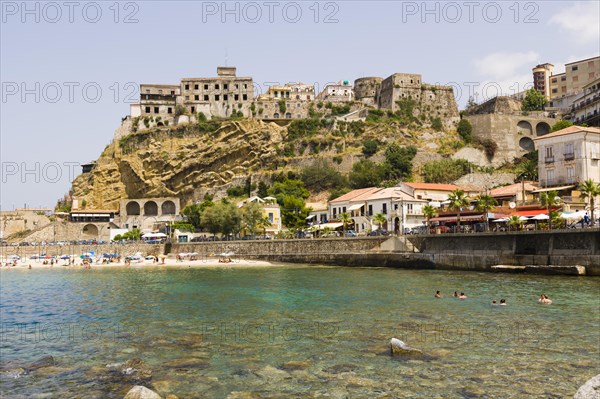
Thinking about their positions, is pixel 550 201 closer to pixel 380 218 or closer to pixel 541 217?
pixel 541 217

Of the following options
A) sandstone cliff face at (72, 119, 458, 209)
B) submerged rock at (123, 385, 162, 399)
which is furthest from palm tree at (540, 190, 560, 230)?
sandstone cliff face at (72, 119, 458, 209)

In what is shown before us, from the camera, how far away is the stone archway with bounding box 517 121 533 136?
81.4 m

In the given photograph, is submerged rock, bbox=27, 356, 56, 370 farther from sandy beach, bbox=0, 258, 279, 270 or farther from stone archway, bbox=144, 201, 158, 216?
stone archway, bbox=144, 201, 158, 216

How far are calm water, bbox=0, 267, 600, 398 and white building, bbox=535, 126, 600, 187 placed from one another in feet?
62.4

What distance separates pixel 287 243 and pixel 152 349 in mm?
37640

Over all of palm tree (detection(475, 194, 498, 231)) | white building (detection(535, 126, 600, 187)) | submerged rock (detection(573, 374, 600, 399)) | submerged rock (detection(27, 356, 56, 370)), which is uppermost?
white building (detection(535, 126, 600, 187))

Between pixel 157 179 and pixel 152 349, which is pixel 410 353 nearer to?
pixel 152 349

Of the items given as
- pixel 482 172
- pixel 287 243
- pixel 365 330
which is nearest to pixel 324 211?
pixel 287 243

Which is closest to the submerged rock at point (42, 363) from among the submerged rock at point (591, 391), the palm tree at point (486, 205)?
the submerged rock at point (591, 391)

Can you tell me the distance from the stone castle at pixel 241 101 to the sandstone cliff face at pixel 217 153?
14.2 feet

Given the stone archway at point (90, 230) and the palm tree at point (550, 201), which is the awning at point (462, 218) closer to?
the palm tree at point (550, 201)

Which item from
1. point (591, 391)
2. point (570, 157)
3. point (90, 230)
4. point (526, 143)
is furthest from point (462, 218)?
point (90, 230)

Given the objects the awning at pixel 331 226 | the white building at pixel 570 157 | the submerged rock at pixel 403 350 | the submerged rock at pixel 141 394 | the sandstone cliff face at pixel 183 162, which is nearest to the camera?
the submerged rock at pixel 141 394

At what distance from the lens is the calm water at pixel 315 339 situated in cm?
1201
